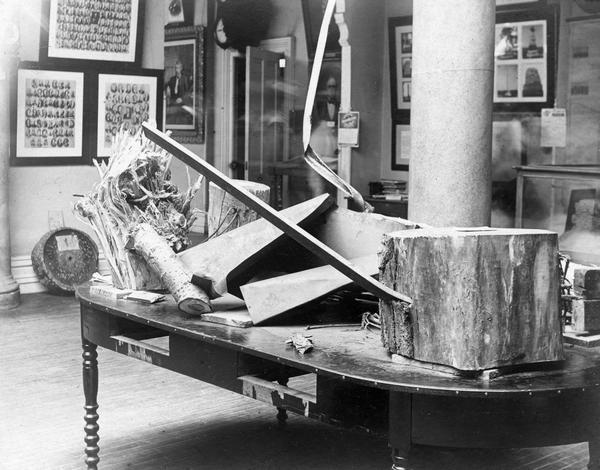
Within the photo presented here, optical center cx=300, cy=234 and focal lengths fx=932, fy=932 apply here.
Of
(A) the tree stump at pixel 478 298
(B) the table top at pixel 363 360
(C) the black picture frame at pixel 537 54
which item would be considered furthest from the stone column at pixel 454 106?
(C) the black picture frame at pixel 537 54

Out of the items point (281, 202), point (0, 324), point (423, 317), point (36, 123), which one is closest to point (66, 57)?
point (36, 123)

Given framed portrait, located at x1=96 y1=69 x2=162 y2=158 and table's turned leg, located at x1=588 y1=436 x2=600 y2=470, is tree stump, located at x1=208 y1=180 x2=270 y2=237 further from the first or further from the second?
framed portrait, located at x1=96 y1=69 x2=162 y2=158

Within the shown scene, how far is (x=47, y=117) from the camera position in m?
9.05

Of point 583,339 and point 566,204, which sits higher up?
point 566,204

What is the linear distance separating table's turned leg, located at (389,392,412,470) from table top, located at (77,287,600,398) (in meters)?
0.07

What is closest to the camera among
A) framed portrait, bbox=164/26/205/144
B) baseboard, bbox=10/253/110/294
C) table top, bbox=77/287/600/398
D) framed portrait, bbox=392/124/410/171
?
table top, bbox=77/287/600/398

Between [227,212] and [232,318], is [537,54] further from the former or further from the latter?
[232,318]

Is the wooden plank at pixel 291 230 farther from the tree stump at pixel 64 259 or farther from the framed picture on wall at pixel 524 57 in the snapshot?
the framed picture on wall at pixel 524 57

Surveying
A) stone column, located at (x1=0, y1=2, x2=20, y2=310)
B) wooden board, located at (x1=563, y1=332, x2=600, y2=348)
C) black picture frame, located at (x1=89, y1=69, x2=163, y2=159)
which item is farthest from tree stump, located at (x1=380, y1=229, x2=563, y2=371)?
black picture frame, located at (x1=89, y1=69, x2=163, y2=159)

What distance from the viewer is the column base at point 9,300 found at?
8.20 meters

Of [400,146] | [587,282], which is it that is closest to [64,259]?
[400,146]

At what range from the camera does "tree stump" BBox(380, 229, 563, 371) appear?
2.68 meters

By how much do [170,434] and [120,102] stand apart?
5449mm

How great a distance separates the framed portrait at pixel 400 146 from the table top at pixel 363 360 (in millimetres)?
6693
